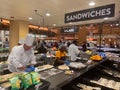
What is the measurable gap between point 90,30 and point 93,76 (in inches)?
291

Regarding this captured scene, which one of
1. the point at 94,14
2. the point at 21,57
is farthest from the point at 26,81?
the point at 94,14

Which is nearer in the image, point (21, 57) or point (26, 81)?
point (26, 81)

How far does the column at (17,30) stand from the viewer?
8.80 meters

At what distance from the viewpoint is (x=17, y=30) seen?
888 cm

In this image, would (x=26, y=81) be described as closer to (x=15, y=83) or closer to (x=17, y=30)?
(x=15, y=83)

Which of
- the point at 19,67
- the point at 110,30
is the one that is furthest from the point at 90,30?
the point at 19,67

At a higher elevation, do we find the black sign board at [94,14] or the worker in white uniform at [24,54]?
the black sign board at [94,14]

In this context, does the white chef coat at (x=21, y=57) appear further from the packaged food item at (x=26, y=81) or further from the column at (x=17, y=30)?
the column at (x=17, y=30)

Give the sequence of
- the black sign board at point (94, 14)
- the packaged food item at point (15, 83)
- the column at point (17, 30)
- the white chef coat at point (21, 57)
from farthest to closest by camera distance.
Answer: the column at point (17, 30) < the black sign board at point (94, 14) < the white chef coat at point (21, 57) < the packaged food item at point (15, 83)

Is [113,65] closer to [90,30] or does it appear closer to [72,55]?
[72,55]

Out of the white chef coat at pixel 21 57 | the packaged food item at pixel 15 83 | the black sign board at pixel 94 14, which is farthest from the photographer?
the black sign board at pixel 94 14

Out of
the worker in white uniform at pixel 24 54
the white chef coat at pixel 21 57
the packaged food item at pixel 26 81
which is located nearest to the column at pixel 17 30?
the white chef coat at pixel 21 57

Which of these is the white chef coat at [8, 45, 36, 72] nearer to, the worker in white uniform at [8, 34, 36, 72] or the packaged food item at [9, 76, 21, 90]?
the worker in white uniform at [8, 34, 36, 72]

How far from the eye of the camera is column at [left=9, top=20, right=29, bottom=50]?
28.9 ft
